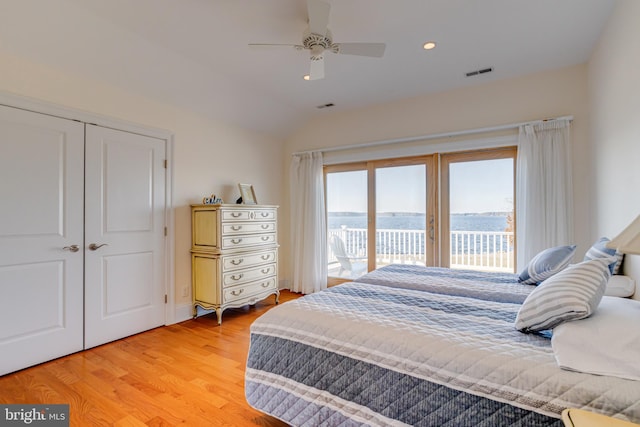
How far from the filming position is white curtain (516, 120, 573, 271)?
310 cm

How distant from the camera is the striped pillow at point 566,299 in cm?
124

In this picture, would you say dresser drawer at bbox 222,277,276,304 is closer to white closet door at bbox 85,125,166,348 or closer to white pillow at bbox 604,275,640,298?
white closet door at bbox 85,125,166,348

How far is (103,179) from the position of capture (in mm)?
2848

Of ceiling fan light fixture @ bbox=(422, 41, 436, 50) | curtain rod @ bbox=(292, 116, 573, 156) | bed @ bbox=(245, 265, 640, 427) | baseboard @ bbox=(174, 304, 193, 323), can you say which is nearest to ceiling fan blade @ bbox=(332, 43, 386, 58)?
ceiling fan light fixture @ bbox=(422, 41, 436, 50)

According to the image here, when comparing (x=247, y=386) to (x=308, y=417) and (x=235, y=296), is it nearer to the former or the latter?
(x=308, y=417)

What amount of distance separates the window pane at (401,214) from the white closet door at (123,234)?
2827 mm

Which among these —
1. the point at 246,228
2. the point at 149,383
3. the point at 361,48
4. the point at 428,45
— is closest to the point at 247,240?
the point at 246,228

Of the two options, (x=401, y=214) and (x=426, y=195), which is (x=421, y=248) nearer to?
(x=401, y=214)

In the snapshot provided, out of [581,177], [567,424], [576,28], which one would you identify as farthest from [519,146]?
[567,424]

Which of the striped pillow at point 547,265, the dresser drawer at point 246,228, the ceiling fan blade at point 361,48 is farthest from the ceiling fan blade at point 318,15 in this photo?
the striped pillow at point 547,265

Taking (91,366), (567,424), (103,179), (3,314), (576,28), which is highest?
(576,28)

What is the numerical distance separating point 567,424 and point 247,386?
1.44 metres

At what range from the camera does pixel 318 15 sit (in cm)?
203

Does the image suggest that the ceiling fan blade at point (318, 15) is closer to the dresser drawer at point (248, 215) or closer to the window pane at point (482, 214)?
the dresser drawer at point (248, 215)
